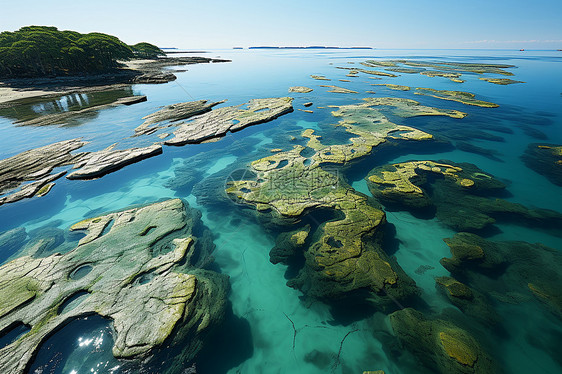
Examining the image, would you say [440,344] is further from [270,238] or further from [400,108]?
[400,108]

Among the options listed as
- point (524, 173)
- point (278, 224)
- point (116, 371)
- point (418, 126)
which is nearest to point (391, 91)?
point (418, 126)

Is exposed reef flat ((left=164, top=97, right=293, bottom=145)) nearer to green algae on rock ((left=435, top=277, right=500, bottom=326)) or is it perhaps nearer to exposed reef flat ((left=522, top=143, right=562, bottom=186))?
green algae on rock ((left=435, top=277, right=500, bottom=326))

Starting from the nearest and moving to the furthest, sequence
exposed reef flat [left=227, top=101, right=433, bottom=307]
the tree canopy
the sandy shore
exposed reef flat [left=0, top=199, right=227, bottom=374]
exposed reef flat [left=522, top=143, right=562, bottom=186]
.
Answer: exposed reef flat [left=0, top=199, right=227, bottom=374] < exposed reef flat [left=227, top=101, right=433, bottom=307] < exposed reef flat [left=522, top=143, right=562, bottom=186] < the sandy shore < the tree canopy

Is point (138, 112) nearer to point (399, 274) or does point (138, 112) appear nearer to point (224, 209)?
point (224, 209)

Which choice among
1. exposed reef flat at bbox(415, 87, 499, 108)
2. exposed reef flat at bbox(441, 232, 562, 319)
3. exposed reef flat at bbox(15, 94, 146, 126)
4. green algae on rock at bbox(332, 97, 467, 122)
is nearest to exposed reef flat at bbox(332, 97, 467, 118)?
green algae on rock at bbox(332, 97, 467, 122)

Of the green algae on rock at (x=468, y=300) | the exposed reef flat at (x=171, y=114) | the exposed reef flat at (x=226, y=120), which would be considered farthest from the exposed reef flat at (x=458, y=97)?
the exposed reef flat at (x=171, y=114)

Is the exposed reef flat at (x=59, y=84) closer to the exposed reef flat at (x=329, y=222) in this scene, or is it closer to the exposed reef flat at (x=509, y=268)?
the exposed reef flat at (x=329, y=222)
